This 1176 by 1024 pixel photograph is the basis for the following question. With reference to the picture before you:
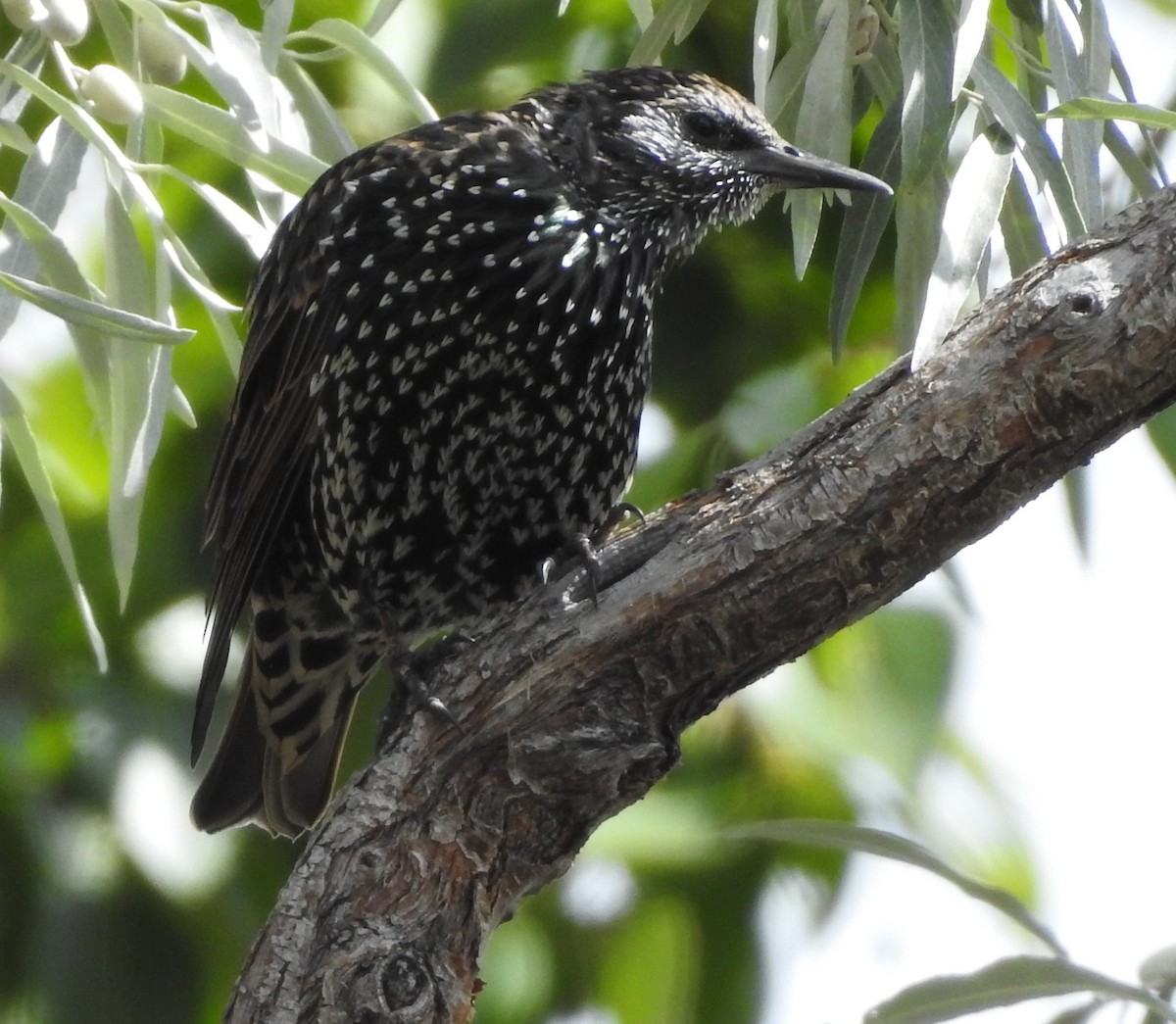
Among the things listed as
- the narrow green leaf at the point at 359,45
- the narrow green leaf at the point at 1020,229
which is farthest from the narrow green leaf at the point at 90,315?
the narrow green leaf at the point at 1020,229

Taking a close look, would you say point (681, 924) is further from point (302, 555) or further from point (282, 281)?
point (282, 281)

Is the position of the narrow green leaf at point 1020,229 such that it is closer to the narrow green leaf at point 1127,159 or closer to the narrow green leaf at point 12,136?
the narrow green leaf at point 1127,159

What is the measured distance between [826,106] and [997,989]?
126 centimetres

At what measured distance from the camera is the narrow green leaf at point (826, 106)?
2.44 meters

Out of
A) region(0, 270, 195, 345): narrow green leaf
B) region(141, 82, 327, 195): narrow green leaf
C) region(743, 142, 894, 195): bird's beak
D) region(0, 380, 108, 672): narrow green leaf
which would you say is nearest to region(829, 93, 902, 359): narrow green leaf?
region(743, 142, 894, 195): bird's beak

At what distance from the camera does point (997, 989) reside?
2494 mm

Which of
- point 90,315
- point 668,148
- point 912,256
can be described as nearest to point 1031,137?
point 912,256

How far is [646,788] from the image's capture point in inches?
90.2

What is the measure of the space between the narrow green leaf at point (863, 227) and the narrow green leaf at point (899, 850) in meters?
0.67

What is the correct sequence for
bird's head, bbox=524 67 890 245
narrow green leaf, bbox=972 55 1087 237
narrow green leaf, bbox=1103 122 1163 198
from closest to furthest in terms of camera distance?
1. narrow green leaf, bbox=972 55 1087 237
2. narrow green leaf, bbox=1103 122 1163 198
3. bird's head, bbox=524 67 890 245

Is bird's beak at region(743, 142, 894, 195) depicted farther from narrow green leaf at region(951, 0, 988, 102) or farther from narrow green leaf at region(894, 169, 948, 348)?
narrow green leaf at region(951, 0, 988, 102)

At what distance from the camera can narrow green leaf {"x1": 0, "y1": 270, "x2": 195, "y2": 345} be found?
2.02 meters

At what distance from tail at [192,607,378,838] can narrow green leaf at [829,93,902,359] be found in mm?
1290

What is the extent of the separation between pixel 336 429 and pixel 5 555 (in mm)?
1301
